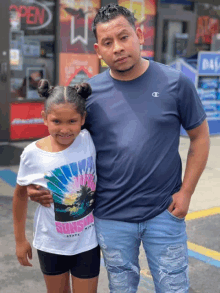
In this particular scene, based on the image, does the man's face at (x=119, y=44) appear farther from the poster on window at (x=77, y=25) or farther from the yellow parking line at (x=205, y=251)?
the poster on window at (x=77, y=25)

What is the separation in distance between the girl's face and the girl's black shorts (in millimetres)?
593

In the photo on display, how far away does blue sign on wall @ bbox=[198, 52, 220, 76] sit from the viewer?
937 centimetres

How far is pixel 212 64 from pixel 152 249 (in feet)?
26.2

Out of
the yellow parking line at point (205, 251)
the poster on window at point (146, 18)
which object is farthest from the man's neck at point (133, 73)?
the poster on window at point (146, 18)

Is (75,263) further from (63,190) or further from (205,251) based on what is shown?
(205,251)

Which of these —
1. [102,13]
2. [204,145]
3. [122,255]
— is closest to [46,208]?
[122,255]

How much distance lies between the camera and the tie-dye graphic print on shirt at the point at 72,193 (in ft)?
7.25

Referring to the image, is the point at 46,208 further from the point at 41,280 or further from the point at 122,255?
the point at 41,280

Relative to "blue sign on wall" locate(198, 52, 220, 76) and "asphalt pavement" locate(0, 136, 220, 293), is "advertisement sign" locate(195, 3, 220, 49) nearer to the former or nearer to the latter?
"blue sign on wall" locate(198, 52, 220, 76)

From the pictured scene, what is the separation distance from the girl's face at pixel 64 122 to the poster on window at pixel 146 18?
8114mm

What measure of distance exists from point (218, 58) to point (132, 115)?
810 centimetres

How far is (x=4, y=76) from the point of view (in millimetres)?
8320

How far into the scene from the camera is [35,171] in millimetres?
2221

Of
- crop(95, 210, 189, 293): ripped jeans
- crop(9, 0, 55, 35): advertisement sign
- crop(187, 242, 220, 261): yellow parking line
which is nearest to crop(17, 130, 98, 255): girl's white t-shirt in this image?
crop(95, 210, 189, 293): ripped jeans
